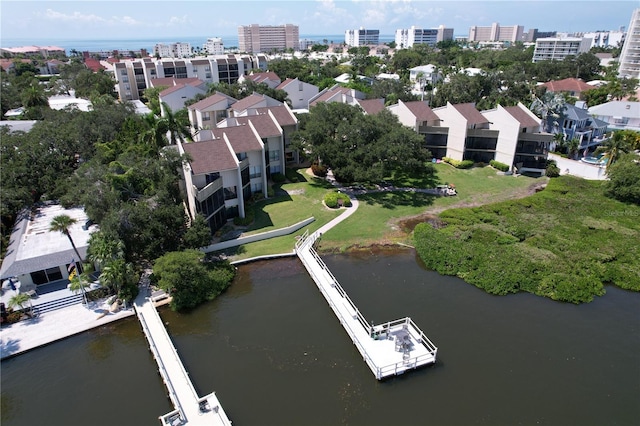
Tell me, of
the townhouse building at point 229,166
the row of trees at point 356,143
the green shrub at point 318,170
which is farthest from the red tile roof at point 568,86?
the townhouse building at point 229,166

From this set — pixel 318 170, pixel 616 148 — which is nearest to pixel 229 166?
pixel 318 170

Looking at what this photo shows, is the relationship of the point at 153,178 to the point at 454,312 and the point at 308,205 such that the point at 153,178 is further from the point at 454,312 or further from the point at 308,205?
the point at 454,312

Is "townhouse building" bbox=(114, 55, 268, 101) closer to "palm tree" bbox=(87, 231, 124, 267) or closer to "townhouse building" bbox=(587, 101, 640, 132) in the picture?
"palm tree" bbox=(87, 231, 124, 267)

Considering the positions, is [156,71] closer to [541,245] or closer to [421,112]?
[421,112]

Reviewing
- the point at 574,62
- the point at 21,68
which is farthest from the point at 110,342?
the point at 21,68

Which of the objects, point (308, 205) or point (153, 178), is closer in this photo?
point (153, 178)

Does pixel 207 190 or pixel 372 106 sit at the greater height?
pixel 372 106
